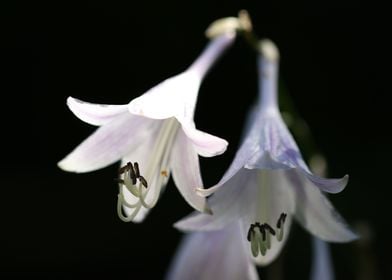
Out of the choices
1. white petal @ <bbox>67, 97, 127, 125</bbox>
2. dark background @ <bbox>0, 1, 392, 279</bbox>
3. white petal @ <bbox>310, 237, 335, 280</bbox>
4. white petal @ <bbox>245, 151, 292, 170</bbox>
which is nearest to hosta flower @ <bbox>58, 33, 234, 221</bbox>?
white petal @ <bbox>67, 97, 127, 125</bbox>

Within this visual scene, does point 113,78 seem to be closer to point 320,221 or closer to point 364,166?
point 364,166

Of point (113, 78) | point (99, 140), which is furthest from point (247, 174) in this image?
point (113, 78)

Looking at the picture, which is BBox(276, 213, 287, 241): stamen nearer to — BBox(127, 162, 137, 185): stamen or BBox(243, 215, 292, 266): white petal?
BBox(243, 215, 292, 266): white petal

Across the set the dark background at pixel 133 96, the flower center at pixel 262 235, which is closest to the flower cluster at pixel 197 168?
the flower center at pixel 262 235

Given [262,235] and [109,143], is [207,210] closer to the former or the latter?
[262,235]

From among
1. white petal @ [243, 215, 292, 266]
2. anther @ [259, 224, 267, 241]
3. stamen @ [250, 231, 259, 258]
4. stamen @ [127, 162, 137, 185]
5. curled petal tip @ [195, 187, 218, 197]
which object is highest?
stamen @ [127, 162, 137, 185]

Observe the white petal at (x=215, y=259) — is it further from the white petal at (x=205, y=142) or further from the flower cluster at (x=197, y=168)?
the white petal at (x=205, y=142)

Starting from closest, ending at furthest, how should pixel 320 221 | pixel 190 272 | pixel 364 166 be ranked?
pixel 320 221
pixel 190 272
pixel 364 166
